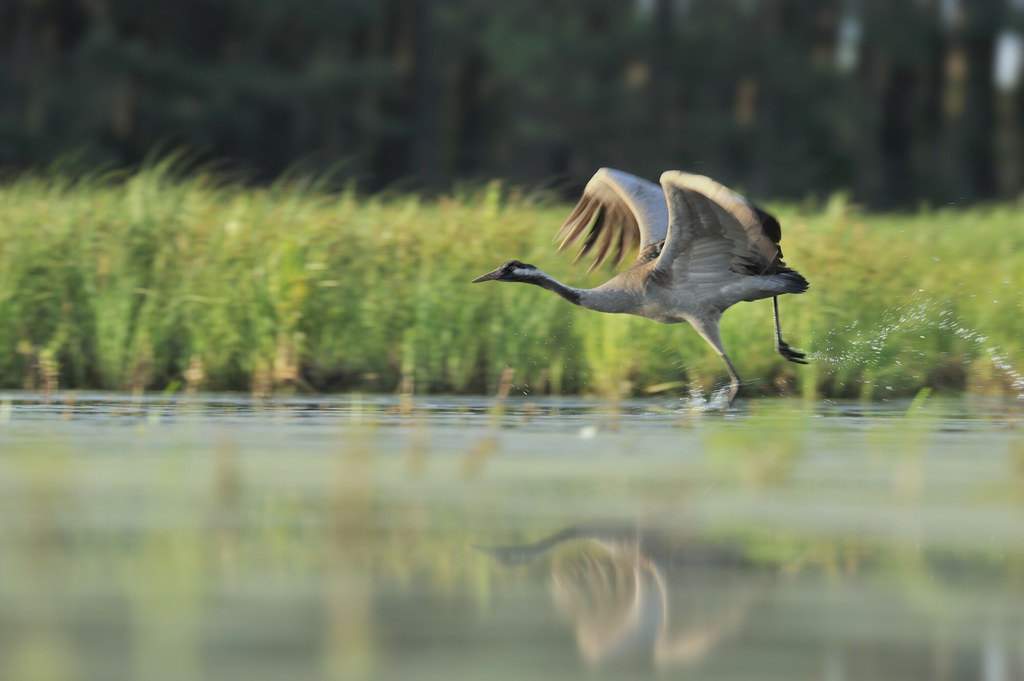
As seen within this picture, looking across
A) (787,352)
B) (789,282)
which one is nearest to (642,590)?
(789,282)

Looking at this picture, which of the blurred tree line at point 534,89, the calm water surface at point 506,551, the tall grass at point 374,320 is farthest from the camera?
the blurred tree line at point 534,89

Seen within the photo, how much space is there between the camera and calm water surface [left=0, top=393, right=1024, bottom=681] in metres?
4.09

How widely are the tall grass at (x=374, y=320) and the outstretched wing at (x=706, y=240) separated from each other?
1.51 m

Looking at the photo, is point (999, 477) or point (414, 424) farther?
point (414, 424)

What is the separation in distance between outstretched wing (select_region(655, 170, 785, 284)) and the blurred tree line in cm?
2333

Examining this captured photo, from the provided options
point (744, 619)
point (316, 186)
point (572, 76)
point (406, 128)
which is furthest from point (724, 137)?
point (744, 619)

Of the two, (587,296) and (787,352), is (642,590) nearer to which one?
(587,296)

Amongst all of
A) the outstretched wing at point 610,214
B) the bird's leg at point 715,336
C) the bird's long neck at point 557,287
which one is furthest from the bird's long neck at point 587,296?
the outstretched wing at point 610,214

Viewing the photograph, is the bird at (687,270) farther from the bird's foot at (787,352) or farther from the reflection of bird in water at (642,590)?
the reflection of bird in water at (642,590)

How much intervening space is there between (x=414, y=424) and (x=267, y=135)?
2993 cm

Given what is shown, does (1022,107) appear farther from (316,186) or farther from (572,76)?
(316,186)

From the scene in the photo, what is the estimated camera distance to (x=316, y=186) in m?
14.6

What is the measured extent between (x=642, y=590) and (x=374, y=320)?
25.1ft

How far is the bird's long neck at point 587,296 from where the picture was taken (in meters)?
10.7
